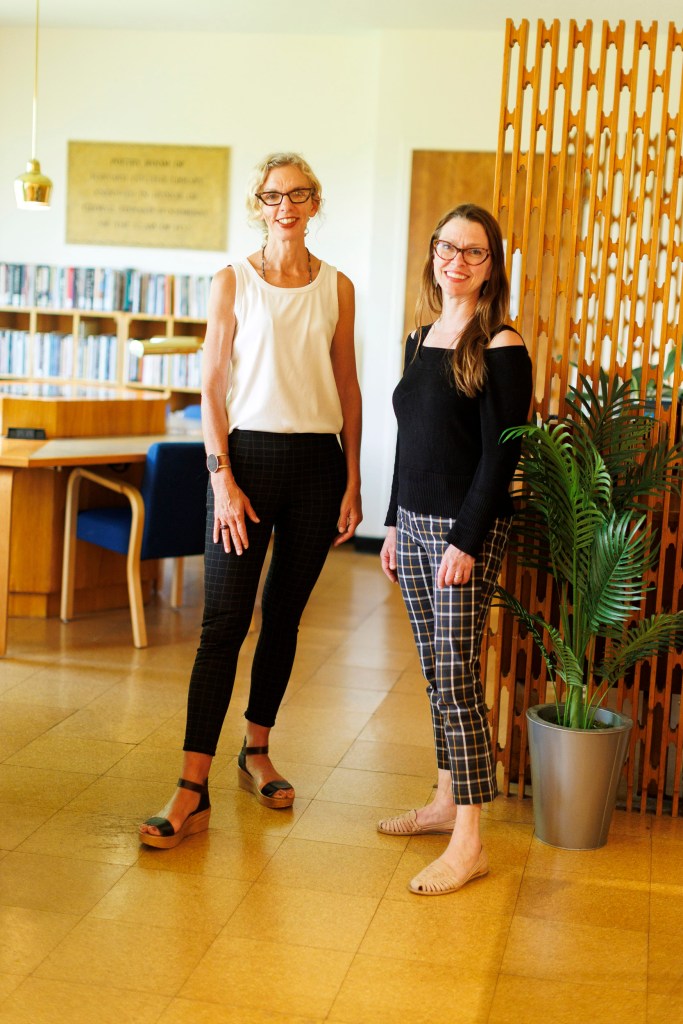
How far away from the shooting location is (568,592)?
3.42 m

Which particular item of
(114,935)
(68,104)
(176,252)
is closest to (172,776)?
(114,935)

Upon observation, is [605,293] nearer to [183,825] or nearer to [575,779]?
[575,779]

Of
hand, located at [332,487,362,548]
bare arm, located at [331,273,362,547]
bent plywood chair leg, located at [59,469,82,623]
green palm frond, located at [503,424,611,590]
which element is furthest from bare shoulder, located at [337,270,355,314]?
bent plywood chair leg, located at [59,469,82,623]

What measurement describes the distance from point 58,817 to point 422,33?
558 cm

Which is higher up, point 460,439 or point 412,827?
point 460,439

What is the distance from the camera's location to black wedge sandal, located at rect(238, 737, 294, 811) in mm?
3291

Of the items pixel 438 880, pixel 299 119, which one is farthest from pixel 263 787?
pixel 299 119

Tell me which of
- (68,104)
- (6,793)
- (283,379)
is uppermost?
(68,104)

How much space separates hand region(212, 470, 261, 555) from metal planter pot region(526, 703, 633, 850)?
0.95 metres

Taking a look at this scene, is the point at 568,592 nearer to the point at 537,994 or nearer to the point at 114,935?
the point at 537,994

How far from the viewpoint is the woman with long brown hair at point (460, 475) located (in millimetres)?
2697

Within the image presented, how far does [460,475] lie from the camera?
2.78m

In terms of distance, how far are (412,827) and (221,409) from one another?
1248 mm

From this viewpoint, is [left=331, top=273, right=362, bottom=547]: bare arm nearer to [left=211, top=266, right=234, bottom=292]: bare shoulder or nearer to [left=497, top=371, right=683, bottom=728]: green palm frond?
[left=211, top=266, right=234, bottom=292]: bare shoulder
